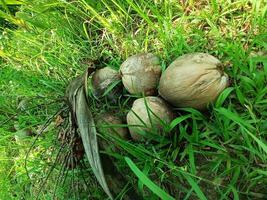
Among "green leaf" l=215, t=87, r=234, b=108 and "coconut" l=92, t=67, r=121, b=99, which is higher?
"coconut" l=92, t=67, r=121, b=99

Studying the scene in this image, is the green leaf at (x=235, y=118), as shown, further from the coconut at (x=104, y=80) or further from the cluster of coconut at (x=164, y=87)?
the coconut at (x=104, y=80)

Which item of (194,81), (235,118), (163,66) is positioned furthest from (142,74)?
(235,118)

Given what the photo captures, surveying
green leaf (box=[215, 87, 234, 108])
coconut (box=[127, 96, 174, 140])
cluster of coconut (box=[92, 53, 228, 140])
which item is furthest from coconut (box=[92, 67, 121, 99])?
green leaf (box=[215, 87, 234, 108])

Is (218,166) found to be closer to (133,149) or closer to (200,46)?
(133,149)

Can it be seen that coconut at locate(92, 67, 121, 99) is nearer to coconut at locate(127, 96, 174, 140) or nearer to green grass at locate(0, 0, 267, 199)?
→ green grass at locate(0, 0, 267, 199)

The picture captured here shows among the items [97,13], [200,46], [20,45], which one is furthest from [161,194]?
[20,45]

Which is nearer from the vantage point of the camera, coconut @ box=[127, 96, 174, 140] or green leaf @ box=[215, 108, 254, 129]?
green leaf @ box=[215, 108, 254, 129]

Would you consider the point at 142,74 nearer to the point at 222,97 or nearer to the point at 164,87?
the point at 164,87
